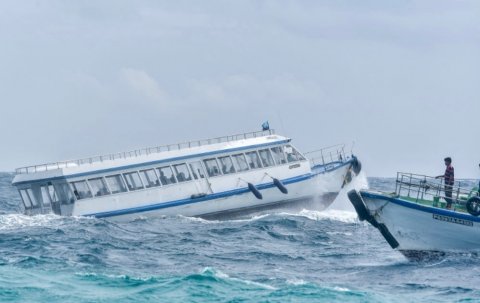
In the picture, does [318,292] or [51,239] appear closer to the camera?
[318,292]

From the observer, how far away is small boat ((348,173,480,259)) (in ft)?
87.6

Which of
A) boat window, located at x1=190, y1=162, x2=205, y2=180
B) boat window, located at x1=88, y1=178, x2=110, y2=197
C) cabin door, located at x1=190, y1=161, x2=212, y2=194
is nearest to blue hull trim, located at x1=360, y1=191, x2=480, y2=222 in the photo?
cabin door, located at x1=190, y1=161, x2=212, y2=194

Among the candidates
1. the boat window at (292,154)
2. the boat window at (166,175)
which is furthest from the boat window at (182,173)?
the boat window at (292,154)

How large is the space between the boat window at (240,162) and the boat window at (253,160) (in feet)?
0.77

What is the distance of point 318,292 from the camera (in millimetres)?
21094

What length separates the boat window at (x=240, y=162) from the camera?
40838 mm

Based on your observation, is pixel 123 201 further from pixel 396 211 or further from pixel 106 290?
pixel 106 290

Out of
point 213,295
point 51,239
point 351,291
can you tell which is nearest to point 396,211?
point 351,291

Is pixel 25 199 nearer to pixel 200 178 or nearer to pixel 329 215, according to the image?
pixel 200 178

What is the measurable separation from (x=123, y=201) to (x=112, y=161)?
1890 millimetres

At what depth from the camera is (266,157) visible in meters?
41.7

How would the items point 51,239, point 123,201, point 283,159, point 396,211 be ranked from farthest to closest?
point 283,159
point 123,201
point 51,239
point 396,211

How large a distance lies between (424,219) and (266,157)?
15.2 m

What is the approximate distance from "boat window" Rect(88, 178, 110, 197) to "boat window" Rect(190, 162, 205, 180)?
388cm
